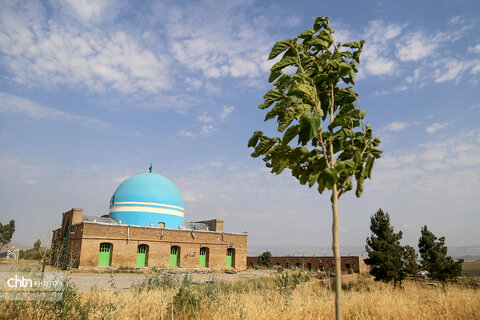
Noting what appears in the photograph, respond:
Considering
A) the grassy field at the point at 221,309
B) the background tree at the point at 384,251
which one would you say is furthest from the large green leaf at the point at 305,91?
the background tree at the point at 384,251

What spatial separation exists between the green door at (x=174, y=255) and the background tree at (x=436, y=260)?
932 inches

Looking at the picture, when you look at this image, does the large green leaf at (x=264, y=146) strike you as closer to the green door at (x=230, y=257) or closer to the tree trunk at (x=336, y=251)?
the tree trunk at (x=336, y=251)

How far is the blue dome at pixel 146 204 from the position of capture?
33594 mm

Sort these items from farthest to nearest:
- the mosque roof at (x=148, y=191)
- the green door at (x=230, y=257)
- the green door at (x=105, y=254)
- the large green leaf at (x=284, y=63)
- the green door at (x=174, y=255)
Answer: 1. the green door at (x=230, y=257)
2. the mosque roof at (x=148, y=191)
3. the green door at (x=174, y=255)
4. the green door at (x=105, y=254)
5. the large green leaf at (x=284, y=63)

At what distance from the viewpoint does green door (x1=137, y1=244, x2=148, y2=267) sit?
31.0 meters

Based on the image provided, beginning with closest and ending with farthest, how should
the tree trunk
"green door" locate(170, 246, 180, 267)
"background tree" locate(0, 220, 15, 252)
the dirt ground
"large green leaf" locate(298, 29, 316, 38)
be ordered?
the tree trunk → "large green leaf" locate(298, 29, 316, 38) → the dirt ground → "green door" locate(170, 246, 180, 267) → "background tree" locate(0, 220, 15, 252)

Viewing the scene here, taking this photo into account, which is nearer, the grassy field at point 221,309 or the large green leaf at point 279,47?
the large green leaf at point 279,47

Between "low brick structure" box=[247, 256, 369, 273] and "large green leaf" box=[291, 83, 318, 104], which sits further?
"low brick structure" box=[247, 256, 369, 273]

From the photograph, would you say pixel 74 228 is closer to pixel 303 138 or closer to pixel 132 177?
pixel 132 177

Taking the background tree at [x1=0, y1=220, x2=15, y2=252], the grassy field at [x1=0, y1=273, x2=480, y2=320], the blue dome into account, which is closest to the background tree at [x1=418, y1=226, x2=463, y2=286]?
the grassy field at [x1=0, y1=273, x2=480, y2=320]

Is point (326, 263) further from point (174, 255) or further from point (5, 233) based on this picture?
point (5, 233)

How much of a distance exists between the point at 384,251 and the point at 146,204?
24487 millimetres

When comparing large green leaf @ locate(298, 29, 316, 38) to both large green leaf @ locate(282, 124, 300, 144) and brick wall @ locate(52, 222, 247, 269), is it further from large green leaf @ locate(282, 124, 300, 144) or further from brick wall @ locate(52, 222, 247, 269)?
brick wall @ locate(52, 222, 247, 269)

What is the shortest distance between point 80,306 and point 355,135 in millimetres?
6835
